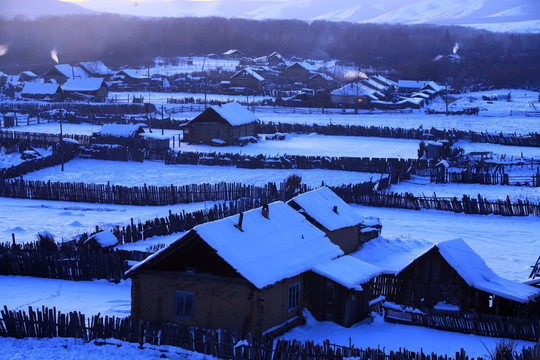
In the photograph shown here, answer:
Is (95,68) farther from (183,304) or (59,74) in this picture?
(183,304)

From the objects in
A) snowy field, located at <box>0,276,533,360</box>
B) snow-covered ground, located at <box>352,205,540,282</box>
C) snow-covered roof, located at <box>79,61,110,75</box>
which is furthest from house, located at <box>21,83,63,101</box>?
snowy field, located at <box>0,276,533,360</box>

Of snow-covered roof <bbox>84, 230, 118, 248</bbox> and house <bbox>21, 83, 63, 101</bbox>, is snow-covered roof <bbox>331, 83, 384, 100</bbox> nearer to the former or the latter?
house <bbox>21, 83, 63, 101</bbox>

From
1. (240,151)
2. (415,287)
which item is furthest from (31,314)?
(240,151)

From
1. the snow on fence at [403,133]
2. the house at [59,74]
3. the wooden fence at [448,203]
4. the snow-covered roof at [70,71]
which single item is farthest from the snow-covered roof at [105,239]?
the snow-covered roof at [70,71]

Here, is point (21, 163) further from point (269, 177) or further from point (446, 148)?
point (446, 148)

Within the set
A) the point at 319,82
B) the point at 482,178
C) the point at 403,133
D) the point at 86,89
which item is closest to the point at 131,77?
the point at 86,89

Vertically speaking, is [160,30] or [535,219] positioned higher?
[160,30]
